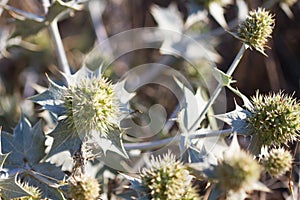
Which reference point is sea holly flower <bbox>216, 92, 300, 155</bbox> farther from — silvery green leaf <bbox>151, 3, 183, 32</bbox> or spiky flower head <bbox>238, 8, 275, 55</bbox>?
silvery green leaf <bbox>151, 3, 183, 32</bbox>

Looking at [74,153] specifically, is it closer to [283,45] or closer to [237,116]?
[237,116]

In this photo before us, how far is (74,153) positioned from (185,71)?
1545 mm

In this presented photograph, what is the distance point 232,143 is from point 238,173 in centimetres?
20

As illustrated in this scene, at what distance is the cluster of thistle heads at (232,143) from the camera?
155 cm

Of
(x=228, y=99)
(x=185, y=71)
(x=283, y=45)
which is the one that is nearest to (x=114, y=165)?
(x=185, y=71)

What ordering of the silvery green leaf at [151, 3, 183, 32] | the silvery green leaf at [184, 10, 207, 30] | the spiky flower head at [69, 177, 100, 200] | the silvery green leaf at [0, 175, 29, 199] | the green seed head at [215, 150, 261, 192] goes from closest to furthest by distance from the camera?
the green seed head at [215, 150, 261, 192] → the spiky flower head at [69, 177, 100, 200] → the silvery green leaf at [0, 175, 29, 199] → the silvery green leaf at [184, 10, 207, 30] → the silvery green leaf at [151, 3, 183, 32]

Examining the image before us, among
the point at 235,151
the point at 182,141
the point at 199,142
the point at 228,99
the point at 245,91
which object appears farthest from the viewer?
the point at 245,91

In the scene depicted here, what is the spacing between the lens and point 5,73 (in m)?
3.95

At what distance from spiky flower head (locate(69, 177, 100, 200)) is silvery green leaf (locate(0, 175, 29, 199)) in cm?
22

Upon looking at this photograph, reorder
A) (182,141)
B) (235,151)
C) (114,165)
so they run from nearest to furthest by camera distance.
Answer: (235,151) < (182,141) < (114,165)

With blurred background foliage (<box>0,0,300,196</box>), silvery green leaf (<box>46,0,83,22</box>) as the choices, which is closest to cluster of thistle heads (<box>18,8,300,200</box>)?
silvery green leaf (<box>46,0,83,22</box>)

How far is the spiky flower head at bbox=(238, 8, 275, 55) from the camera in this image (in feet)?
7.06

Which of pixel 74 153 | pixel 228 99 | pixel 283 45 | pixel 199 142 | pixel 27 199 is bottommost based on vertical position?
pixel 27 199

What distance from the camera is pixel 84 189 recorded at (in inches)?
67.7
